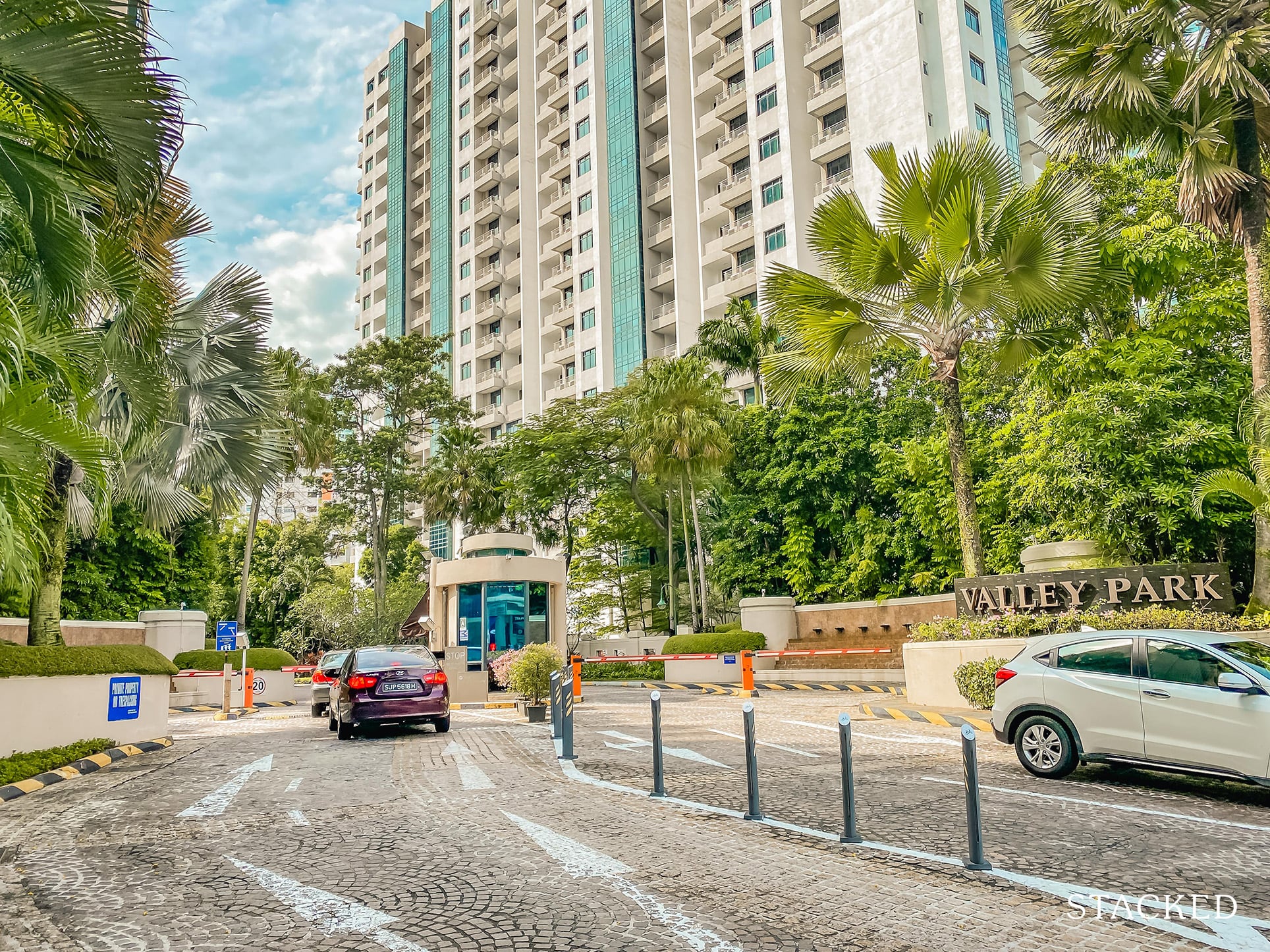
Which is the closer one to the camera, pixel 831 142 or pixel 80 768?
pixel 80 768

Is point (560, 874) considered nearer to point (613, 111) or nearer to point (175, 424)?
point (175, 424)

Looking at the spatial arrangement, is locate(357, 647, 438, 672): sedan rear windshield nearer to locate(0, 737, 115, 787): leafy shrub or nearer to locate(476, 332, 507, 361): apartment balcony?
locate(0, 737, 115, 787): leafy shrub

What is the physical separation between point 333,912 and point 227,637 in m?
24.3

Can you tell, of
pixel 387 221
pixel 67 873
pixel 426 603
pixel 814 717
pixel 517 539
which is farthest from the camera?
pixel 387 221

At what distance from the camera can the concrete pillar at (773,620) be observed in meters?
33.1

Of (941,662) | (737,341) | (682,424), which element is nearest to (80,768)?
(941,662)

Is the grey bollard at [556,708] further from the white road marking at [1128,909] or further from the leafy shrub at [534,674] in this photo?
the white road marking at [1128,909]

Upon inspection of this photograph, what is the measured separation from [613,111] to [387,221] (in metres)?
34.0

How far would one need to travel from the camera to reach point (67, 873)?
6297 mm

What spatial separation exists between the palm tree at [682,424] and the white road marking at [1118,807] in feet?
76.8

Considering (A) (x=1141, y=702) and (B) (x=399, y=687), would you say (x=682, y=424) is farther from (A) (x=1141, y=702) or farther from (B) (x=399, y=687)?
(A) (x=1141, y=702)

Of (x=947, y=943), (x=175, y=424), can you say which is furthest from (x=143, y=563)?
(x=947, y=943)

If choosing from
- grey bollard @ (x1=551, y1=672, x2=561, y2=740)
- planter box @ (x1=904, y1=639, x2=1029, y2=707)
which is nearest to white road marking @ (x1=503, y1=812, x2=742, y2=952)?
grey bollard @ (x1=551, y1=672, x2=561, y2=740)

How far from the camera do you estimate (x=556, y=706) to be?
13375 mm
